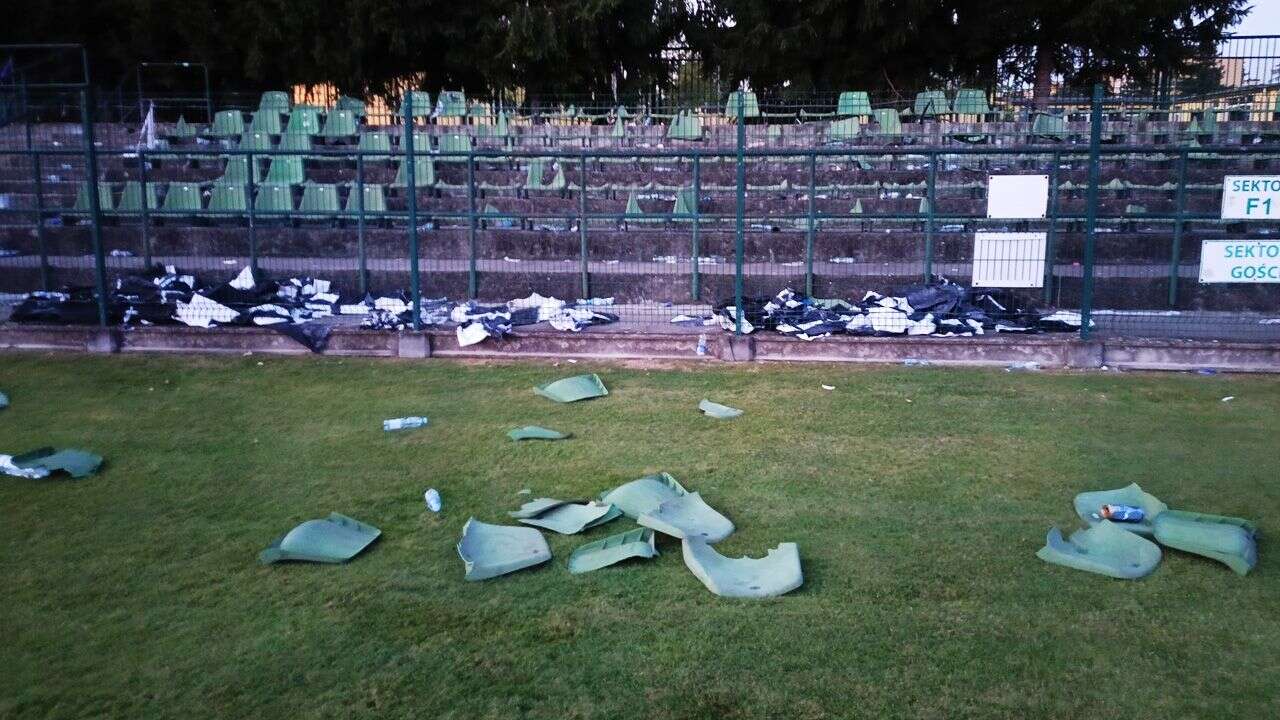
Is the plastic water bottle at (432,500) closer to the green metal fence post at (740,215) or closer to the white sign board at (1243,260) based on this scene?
the green metal fence post at (740,215)

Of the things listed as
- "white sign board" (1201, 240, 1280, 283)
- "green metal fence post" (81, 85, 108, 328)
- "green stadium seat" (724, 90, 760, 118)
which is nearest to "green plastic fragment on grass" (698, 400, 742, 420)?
"white sign board" (1201, 240, 1280, 283)

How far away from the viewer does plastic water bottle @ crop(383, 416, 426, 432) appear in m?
7.42

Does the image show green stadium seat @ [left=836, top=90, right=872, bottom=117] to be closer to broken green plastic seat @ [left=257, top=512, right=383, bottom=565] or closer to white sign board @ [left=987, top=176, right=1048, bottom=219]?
white sign board @ [left=987, top=176, right=1048, bottom=219]

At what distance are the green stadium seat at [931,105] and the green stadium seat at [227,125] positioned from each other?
1177cm

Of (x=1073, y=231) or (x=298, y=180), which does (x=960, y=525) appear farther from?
(x=298, y=180)

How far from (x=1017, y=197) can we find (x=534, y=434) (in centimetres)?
498

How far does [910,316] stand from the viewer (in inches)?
403

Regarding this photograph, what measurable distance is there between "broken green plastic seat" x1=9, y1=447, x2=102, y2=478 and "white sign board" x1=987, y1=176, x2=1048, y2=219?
288 inches

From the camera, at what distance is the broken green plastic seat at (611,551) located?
4.93 m

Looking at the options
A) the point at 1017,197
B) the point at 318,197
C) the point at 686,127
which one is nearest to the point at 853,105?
the point at 686,127

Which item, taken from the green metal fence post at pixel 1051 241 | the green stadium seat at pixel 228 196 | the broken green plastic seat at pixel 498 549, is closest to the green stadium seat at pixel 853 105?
the green metal fence post at pixel 1051 241

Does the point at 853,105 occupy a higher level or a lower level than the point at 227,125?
higher

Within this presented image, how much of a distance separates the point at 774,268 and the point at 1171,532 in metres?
8.17

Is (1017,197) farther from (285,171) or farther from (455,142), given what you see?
(285,171)
